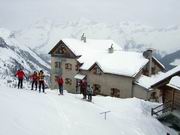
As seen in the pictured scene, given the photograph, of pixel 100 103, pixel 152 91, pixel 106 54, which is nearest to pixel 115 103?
pixel 100 103

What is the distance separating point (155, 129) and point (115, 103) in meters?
5.84

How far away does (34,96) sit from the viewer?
23062 mm

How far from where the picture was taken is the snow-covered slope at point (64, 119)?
15.8m

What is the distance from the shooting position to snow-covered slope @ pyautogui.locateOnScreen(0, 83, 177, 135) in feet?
51.8

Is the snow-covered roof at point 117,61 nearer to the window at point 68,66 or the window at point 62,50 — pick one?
the window at point 68,66

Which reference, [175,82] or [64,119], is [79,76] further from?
[64,119]

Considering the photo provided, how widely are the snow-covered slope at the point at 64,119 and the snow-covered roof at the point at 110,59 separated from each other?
17387 mm

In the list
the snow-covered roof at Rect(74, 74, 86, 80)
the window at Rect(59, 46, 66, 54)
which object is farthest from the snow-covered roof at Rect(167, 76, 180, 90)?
the window at Rect(59, 46, 66, 54)

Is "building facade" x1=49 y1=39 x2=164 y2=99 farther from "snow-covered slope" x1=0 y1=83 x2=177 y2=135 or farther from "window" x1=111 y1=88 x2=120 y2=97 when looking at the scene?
"snow-covered slope" x1=0 y1=83 x2=177 y2=135

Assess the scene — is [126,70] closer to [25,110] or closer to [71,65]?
[71,65]

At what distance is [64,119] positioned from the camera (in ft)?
62.0

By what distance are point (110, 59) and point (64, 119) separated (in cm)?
3193

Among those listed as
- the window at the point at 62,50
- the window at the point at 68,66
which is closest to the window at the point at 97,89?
the window at the point at 68,66

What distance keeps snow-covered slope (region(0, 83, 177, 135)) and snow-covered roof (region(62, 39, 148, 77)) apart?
17.4 meters
